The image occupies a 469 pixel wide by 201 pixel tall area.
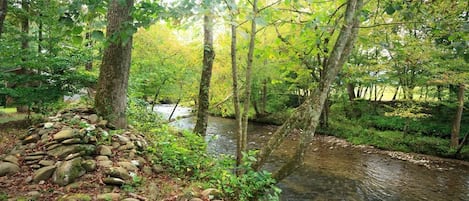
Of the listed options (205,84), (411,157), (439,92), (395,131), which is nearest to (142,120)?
(205,84)

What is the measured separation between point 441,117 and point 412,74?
3.71 meters

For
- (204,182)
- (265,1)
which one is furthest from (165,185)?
(265,1)

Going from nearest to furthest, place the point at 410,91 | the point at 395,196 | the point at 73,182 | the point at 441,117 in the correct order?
the point at 73,182
the point at 395,196
the point at 410,91
the point at 441,117

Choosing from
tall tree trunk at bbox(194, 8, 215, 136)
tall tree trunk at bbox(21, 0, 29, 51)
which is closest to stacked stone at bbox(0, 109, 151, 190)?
tall tree trunk at bbox(194, 8, 215, 136)

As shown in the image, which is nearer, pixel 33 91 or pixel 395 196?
pixel 33 91

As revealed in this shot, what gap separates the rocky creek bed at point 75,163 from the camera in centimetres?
369

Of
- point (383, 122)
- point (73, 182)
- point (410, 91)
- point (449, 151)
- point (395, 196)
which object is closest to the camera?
point (73, 182)

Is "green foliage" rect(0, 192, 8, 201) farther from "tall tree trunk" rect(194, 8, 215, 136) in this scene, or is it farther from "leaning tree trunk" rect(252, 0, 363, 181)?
"tall tree trunk" rect(194, 8, 215, 136)

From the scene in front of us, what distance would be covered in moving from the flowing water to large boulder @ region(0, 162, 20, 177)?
13.7ft

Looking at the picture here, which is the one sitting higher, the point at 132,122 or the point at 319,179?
the point at 132,122

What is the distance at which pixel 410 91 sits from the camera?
13.2m

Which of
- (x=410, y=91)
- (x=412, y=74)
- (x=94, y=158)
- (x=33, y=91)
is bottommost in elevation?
(x=94, y=158)

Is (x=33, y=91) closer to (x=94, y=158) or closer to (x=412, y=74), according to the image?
(x=94, y=158)

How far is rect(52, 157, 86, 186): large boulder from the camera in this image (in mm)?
3843
